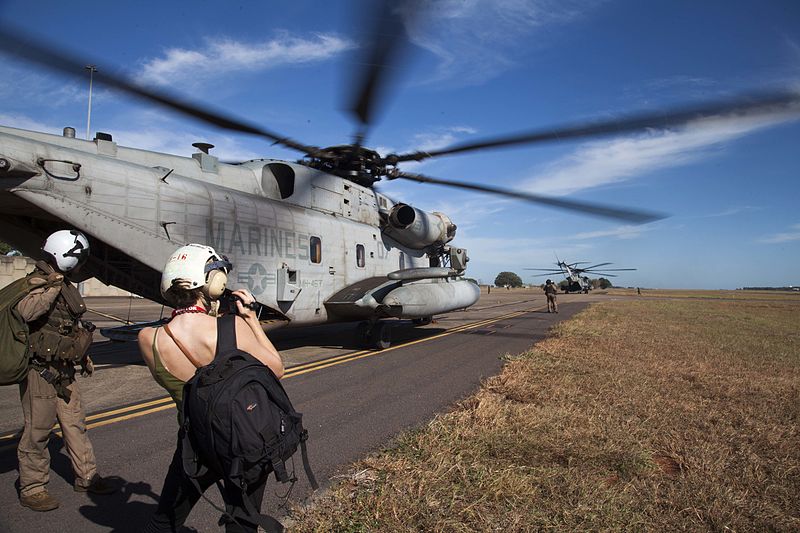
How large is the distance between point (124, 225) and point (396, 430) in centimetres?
503

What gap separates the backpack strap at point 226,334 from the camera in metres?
2.10

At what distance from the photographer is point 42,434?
134 inches

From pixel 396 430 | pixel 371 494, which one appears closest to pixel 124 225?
pixel 396 430

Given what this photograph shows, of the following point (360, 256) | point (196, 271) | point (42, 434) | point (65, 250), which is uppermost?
point (360, 256)

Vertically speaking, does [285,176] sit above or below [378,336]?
above

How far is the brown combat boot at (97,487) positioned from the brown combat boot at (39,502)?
256mm

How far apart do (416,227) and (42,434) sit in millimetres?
10386

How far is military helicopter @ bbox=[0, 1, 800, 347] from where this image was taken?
6.12m

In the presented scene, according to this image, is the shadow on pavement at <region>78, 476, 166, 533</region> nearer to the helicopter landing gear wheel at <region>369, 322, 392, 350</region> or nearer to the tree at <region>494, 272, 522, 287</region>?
the helicopter landing gear wheel at <region>369, 322, 392, 350</region>

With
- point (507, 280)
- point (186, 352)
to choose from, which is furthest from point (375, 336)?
point (507, 280)

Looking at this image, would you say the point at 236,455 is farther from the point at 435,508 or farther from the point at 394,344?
the point at 394,344

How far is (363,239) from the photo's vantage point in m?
11.8

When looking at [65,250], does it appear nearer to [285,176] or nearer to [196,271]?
[196,271]

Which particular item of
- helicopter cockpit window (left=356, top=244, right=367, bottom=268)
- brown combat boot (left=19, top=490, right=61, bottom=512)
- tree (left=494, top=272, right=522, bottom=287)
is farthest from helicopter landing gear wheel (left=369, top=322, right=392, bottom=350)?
tree (left=494, top=272, right=522, bottom=287)
